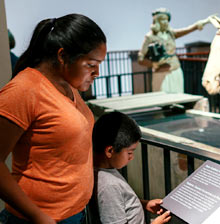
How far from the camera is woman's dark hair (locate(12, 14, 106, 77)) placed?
88cm

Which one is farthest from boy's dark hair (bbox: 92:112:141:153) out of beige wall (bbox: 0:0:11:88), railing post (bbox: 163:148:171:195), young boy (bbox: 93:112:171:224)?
beige wall (bbox: 0:0:11:88)

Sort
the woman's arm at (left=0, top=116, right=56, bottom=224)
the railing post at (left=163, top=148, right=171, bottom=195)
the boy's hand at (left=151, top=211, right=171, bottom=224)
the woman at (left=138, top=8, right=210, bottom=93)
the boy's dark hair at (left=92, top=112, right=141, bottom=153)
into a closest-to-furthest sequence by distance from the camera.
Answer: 1. the woman's arm at (left=0, top=116, right=56, bottom=224)
2. the boy's hand at (left=151, top=211, right=171, bottom=224)
3. the boy's dark hair at (left=92, top=112, right=141, bottom=153)
4. the railing post at (left=163, top=148, right=171, bottom=195)
5. the woman at (left=138, top=8, right=210, bottom=93)

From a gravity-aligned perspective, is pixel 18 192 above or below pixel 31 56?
below

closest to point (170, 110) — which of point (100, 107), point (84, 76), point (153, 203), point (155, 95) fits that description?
point (155, 95)

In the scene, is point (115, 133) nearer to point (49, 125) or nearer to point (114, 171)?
point (114, 171)

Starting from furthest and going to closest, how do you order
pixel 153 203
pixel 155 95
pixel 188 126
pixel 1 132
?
1. pixel 155 95
2. pixel 188 126
3. pixel 153 203
4. pixel 1 132

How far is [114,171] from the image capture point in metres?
1.24

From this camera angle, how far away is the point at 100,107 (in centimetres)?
388

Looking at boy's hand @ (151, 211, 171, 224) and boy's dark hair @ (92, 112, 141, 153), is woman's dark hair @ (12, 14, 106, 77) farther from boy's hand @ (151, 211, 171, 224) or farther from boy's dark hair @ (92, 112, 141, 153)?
boy's hand @ (151, 211, 171, 224)

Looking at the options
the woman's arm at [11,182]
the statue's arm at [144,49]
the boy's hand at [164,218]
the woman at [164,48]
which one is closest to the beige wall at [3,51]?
the woman's arm at [11,182]

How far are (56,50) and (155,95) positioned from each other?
365cm

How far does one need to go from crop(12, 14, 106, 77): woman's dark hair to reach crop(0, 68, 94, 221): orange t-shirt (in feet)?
0.23

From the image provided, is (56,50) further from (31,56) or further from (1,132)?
(1,132)

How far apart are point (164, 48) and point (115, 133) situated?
3385mm
